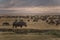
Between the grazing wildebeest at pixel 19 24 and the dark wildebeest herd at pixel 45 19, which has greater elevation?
the dark wildebeest herd at pixel 45 19

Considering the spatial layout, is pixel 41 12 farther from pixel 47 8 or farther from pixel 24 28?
pixel 24 28

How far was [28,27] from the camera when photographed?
2.65 ft

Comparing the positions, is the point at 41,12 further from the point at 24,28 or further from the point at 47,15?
the point at 24,28

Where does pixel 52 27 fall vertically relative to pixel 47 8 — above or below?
below

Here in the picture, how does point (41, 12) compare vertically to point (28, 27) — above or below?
above

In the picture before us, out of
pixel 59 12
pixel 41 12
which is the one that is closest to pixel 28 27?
pixel 41 12

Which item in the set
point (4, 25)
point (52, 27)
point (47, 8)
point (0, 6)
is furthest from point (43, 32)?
point (0, 6)

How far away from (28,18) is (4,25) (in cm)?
20

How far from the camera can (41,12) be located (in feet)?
2.70

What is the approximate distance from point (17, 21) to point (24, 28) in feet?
0.27

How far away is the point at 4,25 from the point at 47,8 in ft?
1.26

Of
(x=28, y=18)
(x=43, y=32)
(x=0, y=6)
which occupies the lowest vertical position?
(x=43, y=32)

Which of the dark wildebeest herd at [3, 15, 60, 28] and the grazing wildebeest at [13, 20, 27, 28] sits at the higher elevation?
the dark wildebeest herd at [3, 15, 60, 28]

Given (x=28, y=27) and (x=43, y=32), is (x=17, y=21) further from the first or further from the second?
(x=43, y=32)
